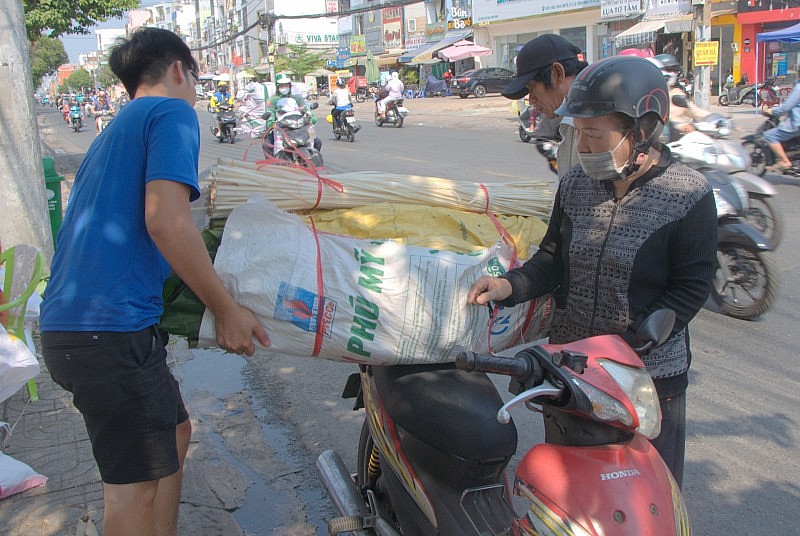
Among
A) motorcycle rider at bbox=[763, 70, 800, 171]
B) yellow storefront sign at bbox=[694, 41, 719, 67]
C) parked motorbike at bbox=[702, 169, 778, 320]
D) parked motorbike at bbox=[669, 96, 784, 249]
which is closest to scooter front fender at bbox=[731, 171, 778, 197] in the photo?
parked motorbike at bbox=[669, 96, 784, 249]

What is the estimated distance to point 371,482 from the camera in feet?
8.67

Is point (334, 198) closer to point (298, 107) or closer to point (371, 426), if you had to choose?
point (371, 426)

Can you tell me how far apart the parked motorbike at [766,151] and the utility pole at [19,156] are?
8.30m

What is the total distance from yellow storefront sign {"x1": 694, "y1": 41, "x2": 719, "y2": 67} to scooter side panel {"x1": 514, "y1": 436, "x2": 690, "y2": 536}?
15513mm

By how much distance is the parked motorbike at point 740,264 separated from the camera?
195 inches

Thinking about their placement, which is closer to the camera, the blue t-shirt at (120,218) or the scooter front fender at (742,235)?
the blue t-shirt at (120,218)

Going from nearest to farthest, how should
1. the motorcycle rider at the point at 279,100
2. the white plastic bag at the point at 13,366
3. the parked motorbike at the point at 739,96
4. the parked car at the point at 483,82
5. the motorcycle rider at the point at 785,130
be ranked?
the white plastic bag at the point at 13,366 < the motorcycle rider at the point at 785,130 < the motorcycle rider at the point at 279,100 < the parked motorbike at the point at 739,96 < the parked car at the point at 483,82

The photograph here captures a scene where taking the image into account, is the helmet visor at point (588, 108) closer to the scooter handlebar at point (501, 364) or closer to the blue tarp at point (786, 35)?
the scooter handlebar at point (501, 364)

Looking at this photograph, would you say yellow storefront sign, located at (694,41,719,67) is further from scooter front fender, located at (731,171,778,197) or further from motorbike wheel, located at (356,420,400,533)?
motorbike wheel, located at (356,420,400,533)

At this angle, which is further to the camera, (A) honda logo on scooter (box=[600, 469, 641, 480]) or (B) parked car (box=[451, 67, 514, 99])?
(B) parked car (box=[451, 67, 514, 99])

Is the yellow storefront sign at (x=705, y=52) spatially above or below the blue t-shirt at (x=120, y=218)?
above

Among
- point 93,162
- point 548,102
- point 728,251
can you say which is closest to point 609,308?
point 548,102

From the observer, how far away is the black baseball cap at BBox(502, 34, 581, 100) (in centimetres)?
280

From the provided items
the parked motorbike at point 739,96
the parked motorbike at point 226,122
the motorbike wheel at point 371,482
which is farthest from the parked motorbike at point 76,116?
the motorbike wheel at point 371,482
